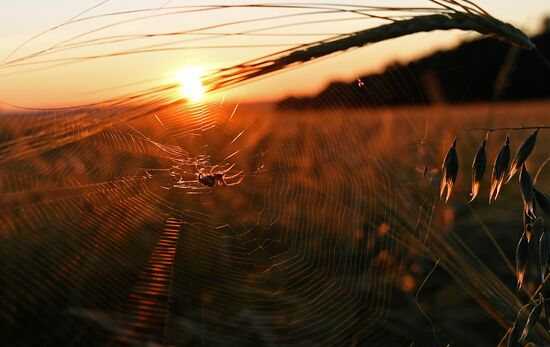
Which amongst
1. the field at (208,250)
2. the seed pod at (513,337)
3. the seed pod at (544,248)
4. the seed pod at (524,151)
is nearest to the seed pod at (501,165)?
the seed pod at (524,151)

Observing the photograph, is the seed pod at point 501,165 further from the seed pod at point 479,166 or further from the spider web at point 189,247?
the spider web at point 189,247

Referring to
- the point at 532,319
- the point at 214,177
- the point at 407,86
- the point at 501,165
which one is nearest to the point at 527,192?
the point at 501,165

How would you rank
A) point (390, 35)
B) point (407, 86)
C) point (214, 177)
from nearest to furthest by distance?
point (390, 35) < point (407, 86) < point (214, 177)

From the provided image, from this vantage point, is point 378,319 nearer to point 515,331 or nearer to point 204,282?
point 204,282

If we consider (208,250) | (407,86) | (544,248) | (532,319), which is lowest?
(208,250)

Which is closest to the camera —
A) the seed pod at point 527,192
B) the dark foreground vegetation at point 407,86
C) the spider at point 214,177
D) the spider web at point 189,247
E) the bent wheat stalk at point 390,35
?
the bent wheat stalk at point 390,35

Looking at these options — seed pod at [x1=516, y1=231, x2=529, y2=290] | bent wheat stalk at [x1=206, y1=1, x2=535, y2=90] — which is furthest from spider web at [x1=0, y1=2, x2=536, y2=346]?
bent wheat stalk at [x1=206, y1=1, x2=535, y2=90]

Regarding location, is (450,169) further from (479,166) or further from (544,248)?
(544,248)

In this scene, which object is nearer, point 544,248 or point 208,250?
point 544,248
